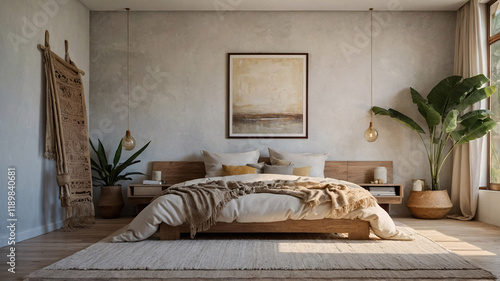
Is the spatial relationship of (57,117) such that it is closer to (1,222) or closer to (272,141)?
(1,222)

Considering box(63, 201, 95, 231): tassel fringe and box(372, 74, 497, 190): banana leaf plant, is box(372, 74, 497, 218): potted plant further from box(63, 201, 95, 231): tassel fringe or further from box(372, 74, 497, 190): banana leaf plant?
box(63, 201, 95, 231): tassel fringe

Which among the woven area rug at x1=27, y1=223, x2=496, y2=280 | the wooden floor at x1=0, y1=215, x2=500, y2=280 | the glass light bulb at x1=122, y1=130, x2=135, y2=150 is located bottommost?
the wooden floor at x1=0, y1=215, x2=500, y2=280

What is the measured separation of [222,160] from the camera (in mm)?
6191

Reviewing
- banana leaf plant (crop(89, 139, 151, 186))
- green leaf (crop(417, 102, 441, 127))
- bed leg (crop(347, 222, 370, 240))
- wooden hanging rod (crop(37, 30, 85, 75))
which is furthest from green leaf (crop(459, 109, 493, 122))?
wooden hanging rod (crop(37, 30, 85, 75))

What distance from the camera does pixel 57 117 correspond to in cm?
516

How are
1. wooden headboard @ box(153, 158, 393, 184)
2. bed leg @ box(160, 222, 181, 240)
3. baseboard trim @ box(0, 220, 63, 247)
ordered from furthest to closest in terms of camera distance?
wooden headboard @ box(153, 158, 393, 184)
bed leg @ box(160, 222, 181, 240)
baseboard trim @ box(0, 220, 63, 247)

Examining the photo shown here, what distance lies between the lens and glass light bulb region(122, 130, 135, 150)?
6086 mm

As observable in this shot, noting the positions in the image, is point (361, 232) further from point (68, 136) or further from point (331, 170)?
point (68, 136)

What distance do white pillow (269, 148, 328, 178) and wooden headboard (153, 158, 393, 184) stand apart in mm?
279

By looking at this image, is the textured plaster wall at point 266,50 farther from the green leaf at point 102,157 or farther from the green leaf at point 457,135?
the green leaf at point 457,135

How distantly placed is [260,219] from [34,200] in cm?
245

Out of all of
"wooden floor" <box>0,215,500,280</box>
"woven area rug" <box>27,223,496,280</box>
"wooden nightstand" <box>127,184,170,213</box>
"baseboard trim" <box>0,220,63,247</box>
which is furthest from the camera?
"wooden nightstand" <box>127,184,170,213</box>

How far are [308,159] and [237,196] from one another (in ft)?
6.47

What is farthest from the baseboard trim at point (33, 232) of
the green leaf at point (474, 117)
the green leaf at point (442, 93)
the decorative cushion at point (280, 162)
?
the green leaf at point (474, 117)
